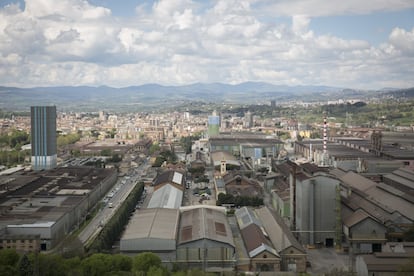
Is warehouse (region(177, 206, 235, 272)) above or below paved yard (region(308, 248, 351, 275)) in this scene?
above

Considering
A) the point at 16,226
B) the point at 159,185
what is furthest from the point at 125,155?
the point at 16,226

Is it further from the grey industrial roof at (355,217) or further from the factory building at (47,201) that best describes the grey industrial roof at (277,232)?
the factory building at (47,201)

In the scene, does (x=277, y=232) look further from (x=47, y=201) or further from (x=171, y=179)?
(x=171, y=179)

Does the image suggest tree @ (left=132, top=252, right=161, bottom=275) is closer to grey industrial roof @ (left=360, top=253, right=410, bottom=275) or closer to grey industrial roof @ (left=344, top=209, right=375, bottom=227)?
grey industrial roof @ (left=360, top=253, right=410, bottom=275)

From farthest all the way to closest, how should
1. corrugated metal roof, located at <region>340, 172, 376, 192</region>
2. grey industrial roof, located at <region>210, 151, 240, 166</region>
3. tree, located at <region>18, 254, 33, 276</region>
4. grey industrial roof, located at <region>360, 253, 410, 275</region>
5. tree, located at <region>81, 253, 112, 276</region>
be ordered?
grey industrial roof, located at <region>210, 151, 240, 166</region>, corrugated metal roof, located at <region>340, 172, 376, 192</region>, grey industrial roof, located at <region>360, 253, 410, 275</region>, tree, located at <region>81, 253, 112, 276</region>, tree, located at <region>18, 254, 33, 276</region>

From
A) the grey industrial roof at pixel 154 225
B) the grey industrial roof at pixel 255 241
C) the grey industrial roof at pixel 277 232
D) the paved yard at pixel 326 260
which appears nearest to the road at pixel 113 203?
the grey industrial roof at pixel 154 225

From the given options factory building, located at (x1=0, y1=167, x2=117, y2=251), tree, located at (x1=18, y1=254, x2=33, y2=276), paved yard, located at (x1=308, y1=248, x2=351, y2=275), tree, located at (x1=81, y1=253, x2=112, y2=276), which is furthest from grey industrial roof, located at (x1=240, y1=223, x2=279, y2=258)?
factory building, located at (x1=0, y1=167, x2=117, y2=251)

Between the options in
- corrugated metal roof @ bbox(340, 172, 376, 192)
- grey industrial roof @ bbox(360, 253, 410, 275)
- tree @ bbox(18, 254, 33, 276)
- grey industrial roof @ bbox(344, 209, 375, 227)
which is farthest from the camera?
corrugated metal roof @ bbox(340, 172, 376, 192)
